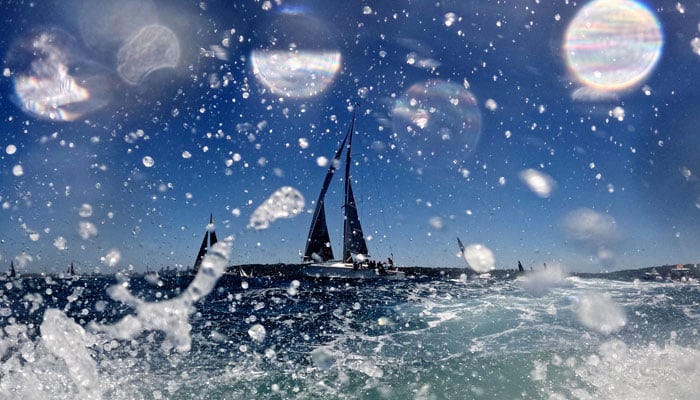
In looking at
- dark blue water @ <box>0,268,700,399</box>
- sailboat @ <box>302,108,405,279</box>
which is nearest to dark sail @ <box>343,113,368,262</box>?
sailboat @ <box>302,108,405,279</box>

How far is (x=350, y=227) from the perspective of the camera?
54594 mm

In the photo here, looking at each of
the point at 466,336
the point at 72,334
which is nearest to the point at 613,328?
the point at 466,336

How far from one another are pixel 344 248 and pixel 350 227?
3.55 metres

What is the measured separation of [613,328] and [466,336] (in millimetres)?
4499

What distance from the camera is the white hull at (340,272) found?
53.4 m

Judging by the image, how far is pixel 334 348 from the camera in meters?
9.48

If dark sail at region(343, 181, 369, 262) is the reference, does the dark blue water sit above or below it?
below

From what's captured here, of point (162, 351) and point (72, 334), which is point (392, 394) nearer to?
point (162, 351)

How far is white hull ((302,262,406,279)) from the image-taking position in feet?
175

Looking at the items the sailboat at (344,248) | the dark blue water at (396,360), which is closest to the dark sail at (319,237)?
the sailboat at (344,248)

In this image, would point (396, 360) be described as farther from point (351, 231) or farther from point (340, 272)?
point (351, 231)

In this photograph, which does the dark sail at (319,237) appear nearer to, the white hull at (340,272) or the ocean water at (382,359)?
the white hull at (340,272)

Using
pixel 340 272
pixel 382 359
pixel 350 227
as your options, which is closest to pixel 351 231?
pixel 350 227

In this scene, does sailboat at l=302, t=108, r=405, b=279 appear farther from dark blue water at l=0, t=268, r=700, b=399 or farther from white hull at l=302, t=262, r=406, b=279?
dark blue water at l=0, t=268, r=700, b=399
